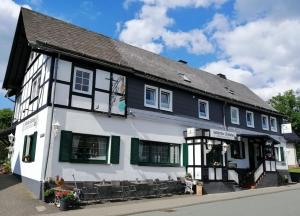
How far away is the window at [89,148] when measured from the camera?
1398cm

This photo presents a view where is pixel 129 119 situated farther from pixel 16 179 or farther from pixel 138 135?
pixel 16 179

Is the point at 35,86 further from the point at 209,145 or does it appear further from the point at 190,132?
the point at 209,145

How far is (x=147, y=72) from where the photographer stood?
1783 cm

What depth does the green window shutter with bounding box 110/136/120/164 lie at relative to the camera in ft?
48.5

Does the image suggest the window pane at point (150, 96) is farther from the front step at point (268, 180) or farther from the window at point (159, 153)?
the front step at point (268, 180)

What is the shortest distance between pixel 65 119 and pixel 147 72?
6028mm

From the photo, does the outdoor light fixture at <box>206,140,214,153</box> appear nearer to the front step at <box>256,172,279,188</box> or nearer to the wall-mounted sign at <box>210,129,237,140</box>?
the wall-mounted sign at <box>210,129,237,140</box>

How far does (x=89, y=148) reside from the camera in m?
14.4

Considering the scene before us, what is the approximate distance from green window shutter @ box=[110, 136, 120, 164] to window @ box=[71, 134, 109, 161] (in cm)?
31

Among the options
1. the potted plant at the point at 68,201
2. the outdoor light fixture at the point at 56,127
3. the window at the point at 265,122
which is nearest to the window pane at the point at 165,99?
the outdoor light fixture at the point at 56,127

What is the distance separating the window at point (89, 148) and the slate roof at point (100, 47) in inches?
159

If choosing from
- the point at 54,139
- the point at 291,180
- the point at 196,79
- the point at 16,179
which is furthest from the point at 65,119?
the point at 291,180

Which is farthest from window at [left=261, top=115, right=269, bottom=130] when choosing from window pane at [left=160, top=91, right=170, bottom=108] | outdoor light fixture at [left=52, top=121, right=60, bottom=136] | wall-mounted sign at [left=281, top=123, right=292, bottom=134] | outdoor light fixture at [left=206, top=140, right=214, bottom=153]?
outdoor light fixture at [left=52, top=121, right=60, bottom=136]

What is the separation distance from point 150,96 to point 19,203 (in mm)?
8990
